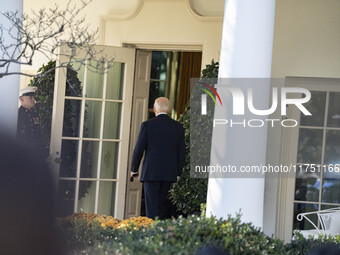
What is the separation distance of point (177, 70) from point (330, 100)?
4.14 m

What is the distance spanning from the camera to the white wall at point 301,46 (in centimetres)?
674

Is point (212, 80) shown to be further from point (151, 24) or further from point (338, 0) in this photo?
point (338, 0)

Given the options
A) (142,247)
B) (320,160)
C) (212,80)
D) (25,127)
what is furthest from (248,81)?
(25,127)

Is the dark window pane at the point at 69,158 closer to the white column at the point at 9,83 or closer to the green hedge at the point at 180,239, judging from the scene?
the white column at the point at 9,83

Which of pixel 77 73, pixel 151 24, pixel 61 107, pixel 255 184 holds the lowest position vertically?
pixel 255 184

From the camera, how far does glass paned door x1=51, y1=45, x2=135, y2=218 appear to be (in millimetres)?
7160

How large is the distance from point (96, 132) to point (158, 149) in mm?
1358

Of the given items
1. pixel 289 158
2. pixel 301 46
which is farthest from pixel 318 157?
pixel 301 46

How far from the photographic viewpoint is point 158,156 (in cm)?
621

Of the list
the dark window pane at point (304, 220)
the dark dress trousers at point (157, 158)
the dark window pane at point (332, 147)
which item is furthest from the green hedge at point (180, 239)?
the dark window pane at point (332, 147)

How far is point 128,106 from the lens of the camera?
7.41 m

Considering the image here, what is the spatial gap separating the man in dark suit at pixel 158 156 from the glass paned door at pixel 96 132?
1.14m

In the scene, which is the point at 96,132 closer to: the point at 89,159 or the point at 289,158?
the point at 89,159

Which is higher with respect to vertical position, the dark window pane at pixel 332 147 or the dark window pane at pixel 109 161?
the dark window pane at pixel 332 147
